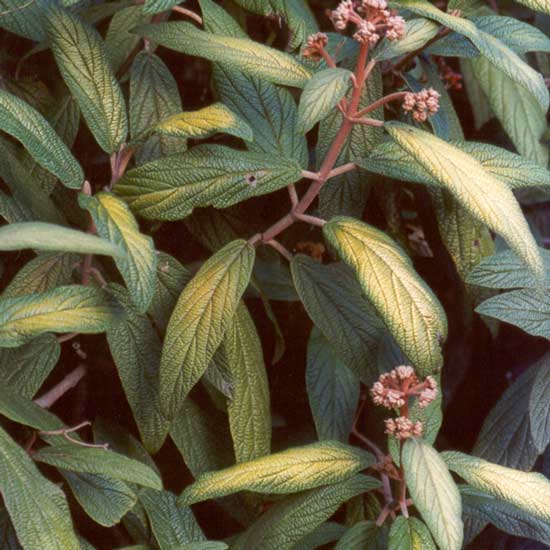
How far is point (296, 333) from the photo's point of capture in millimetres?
1314

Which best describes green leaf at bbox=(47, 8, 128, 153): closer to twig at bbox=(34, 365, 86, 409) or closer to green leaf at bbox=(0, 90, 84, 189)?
green leaf at bbox=(0, 90, 84, 189)

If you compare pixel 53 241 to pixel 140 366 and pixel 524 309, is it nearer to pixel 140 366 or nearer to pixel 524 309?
pixel 140 366

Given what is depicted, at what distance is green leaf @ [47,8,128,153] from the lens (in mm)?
1012

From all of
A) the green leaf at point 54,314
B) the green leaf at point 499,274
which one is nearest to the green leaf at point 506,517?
the green leaf at point 499,274

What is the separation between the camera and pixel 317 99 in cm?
92

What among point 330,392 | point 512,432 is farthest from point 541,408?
point 330,392

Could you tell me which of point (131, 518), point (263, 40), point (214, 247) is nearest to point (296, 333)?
point (214, 247)

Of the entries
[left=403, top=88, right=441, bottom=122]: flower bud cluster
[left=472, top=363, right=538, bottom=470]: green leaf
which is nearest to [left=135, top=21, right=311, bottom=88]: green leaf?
[left=403, top=88, right=441, bottom=122]: flower bud cluster

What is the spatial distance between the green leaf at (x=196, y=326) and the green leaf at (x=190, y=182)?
0.22 ft

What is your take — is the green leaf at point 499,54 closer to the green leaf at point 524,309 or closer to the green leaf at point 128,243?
the green leaf at point 524,309

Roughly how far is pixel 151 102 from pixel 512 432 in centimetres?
58

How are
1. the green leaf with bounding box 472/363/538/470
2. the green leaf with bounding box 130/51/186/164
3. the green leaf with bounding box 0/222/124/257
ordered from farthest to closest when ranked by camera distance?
the green leaf with bounding box 472/363/538/470, the green leaf with bounding box 130/51/186/164, the green leaf with bounding box 0/222/124/257

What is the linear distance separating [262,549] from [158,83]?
515mm

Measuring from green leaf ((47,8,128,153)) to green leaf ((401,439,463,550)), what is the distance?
43 cm
